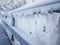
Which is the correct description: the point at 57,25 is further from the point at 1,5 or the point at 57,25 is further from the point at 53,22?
the point at 1,5

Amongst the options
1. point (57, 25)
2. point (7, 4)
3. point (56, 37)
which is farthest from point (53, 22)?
point (7, 4)

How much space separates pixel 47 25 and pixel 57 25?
0.25 meters

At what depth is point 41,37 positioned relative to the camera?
6.70ft

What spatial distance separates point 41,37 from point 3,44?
2.25 meters

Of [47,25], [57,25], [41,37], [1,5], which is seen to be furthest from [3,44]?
[1,5]

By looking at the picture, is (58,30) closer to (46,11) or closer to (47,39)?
(47,39)

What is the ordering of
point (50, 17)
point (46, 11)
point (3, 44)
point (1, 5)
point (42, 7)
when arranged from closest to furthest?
1. point (50, 17)
2. point (46, 11)
3. point (42, 7)
4. point (3, 44)
5. point (1, 5)

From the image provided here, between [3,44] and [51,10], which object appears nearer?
[51,10]

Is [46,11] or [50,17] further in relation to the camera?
[46,11]

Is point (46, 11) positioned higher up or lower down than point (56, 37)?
higher up

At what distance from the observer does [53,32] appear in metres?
1.67

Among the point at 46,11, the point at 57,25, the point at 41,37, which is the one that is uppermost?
the point at 46,11

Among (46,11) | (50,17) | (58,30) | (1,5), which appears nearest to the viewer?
(58,30)

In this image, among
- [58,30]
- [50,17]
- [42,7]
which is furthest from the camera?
[42,7]
